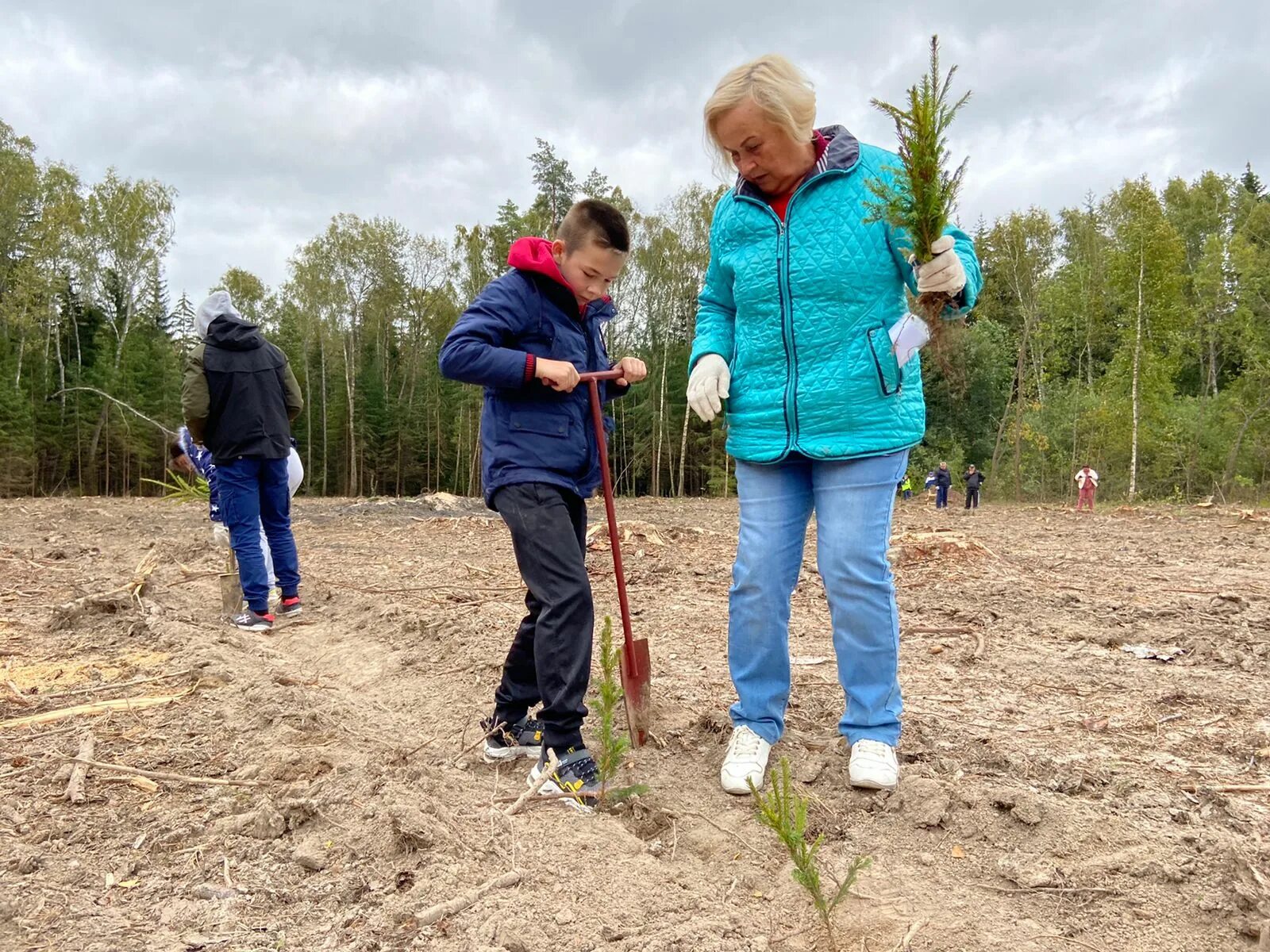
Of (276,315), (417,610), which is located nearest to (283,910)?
(417,610)

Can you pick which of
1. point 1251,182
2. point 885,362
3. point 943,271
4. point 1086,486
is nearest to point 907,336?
point 885,362

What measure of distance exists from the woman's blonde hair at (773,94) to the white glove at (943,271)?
53 centimetres

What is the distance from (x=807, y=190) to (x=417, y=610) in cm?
410

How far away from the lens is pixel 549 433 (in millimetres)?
2711

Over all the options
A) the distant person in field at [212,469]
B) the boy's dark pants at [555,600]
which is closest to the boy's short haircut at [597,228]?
the boy's dark pants at [555,600]

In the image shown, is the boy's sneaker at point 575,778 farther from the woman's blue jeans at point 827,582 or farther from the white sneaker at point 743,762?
the woman's blue jeans at point 827,582

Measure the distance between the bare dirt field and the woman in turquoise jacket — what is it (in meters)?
0.35

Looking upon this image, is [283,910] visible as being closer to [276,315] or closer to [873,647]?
[873,647]

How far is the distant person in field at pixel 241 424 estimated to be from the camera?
17.7 feet

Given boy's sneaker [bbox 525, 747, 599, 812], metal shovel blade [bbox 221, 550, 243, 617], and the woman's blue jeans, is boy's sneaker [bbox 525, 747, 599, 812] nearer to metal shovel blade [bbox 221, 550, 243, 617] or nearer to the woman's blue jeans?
the woman's blue jeans

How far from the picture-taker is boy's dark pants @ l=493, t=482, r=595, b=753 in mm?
2580

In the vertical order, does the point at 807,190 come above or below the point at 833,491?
above

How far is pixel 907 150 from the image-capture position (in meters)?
2.32

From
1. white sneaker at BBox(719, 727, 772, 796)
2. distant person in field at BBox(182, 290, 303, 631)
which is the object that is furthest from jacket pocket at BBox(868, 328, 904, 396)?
distant person in field at BBox(182, 290, 303, 631)
